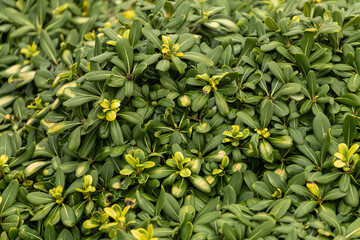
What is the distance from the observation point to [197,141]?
249 centimetres

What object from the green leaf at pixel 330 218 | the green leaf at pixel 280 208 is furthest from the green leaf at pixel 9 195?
the green leaf at pixel 330 218

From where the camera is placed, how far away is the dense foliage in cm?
219

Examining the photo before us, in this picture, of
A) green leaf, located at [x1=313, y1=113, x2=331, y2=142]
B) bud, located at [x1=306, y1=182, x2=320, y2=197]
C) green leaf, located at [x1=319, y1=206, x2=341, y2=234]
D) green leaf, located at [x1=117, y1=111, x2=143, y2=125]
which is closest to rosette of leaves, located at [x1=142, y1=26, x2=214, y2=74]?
green leaf, located at [x1=117, y1=111, x2=143, y2=125]

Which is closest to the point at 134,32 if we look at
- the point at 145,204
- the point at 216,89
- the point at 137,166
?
the point at 216,89

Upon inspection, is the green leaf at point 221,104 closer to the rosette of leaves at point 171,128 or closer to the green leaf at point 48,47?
the rosette of leaves at point 171,128

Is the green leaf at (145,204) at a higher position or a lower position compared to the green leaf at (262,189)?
lower

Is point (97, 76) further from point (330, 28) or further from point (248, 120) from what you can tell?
point (330, 28)

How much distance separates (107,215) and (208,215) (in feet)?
2.09

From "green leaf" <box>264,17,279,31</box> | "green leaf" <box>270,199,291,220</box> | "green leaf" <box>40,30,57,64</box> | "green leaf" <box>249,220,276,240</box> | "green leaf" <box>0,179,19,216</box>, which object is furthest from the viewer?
"green leaf" <box>40,30,57,64</box>

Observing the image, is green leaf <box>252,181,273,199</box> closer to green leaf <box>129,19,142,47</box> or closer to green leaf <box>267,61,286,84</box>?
green leaf <box>267,61,286,84</box>

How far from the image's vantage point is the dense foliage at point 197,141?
2.19 m

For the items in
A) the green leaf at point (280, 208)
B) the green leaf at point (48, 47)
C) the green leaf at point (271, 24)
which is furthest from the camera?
the green leaf at point (48, 47)

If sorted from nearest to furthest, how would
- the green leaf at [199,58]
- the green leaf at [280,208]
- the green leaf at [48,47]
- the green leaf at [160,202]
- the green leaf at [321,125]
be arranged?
the green leaf at [280,208] < the green leaf at [160,202] < the green leaf at [321,125] < the green leaf at [199,58] < the green leaf at [48,47]

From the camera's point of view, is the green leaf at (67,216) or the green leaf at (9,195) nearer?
the green leaf at (67,216)
